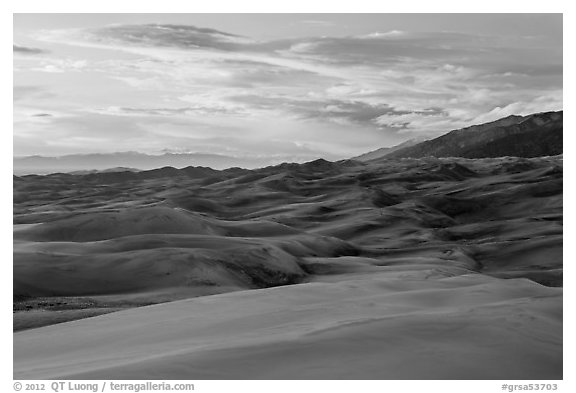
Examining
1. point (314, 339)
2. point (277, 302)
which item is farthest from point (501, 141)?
point (314, 339)

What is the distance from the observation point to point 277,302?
3596mm

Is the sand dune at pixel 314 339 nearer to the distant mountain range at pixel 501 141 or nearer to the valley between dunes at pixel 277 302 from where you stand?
the valley between dunes at pixel 277 302

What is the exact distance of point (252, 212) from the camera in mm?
16812

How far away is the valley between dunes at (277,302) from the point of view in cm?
236

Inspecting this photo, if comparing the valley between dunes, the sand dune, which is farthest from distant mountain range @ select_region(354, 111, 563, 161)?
the sand dune

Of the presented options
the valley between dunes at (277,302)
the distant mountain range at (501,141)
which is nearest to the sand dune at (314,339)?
the valley between dunes at (277,302)

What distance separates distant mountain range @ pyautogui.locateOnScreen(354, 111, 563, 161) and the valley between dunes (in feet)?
182

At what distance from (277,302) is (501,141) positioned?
67.8 meters

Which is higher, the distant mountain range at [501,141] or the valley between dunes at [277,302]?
the distant mountain range at [501,141]

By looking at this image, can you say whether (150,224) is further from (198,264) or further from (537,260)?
(537,260)

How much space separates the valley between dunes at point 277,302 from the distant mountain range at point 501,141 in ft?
182

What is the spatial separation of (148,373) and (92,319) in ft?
5.14

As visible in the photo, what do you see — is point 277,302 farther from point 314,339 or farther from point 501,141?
point 501,141
